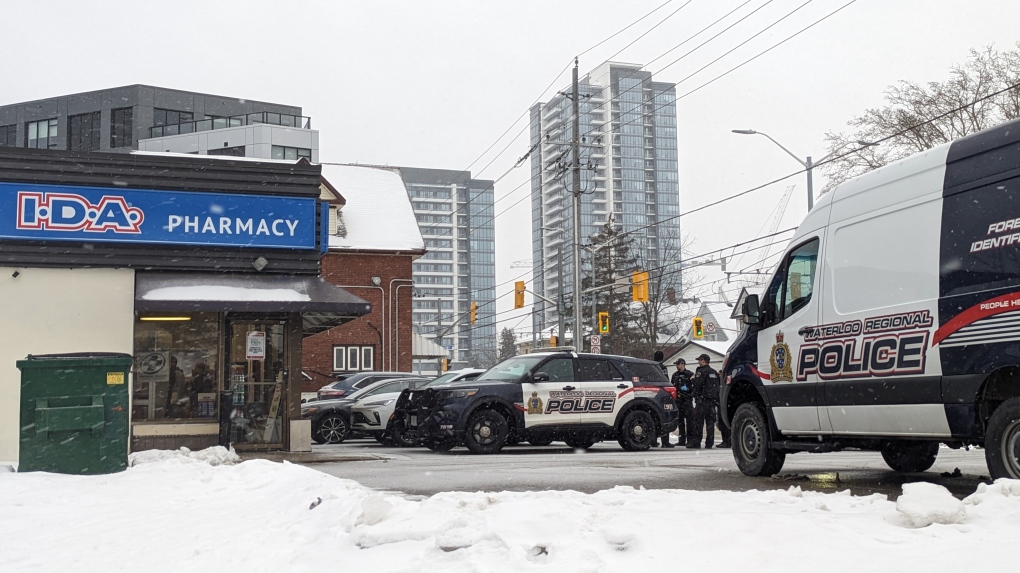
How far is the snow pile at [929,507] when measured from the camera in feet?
17.7

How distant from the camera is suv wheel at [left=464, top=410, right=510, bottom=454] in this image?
50.4 feet

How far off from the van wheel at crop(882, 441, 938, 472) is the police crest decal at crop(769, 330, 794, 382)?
127cm

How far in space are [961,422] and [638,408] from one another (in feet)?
31.0

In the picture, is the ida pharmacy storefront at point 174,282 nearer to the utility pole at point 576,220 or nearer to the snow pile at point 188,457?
the snow pile at point 188,457

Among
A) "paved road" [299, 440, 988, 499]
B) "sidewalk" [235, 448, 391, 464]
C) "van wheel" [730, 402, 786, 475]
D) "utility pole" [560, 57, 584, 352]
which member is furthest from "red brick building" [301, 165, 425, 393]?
"van wheel" [730, 402, 786, 475]

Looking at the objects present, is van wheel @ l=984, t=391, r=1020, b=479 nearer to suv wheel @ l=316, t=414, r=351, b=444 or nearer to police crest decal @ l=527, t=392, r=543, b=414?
police crest decal @ l=527, t=392, r=543, b=414

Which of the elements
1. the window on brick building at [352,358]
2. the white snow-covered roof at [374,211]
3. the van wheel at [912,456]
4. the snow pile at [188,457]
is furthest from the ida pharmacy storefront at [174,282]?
the window on brick building at [352,358]

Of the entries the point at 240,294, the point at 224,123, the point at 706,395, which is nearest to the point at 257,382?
the point at 240,294

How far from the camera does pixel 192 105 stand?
74812mm

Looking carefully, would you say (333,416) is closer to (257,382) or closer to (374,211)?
(257,382)

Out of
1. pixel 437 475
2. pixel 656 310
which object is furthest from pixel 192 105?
pixel 437 475

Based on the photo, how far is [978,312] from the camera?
699 cm

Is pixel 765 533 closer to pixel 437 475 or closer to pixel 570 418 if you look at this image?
pixel 437 475

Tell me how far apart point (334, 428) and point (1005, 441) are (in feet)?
48.1
